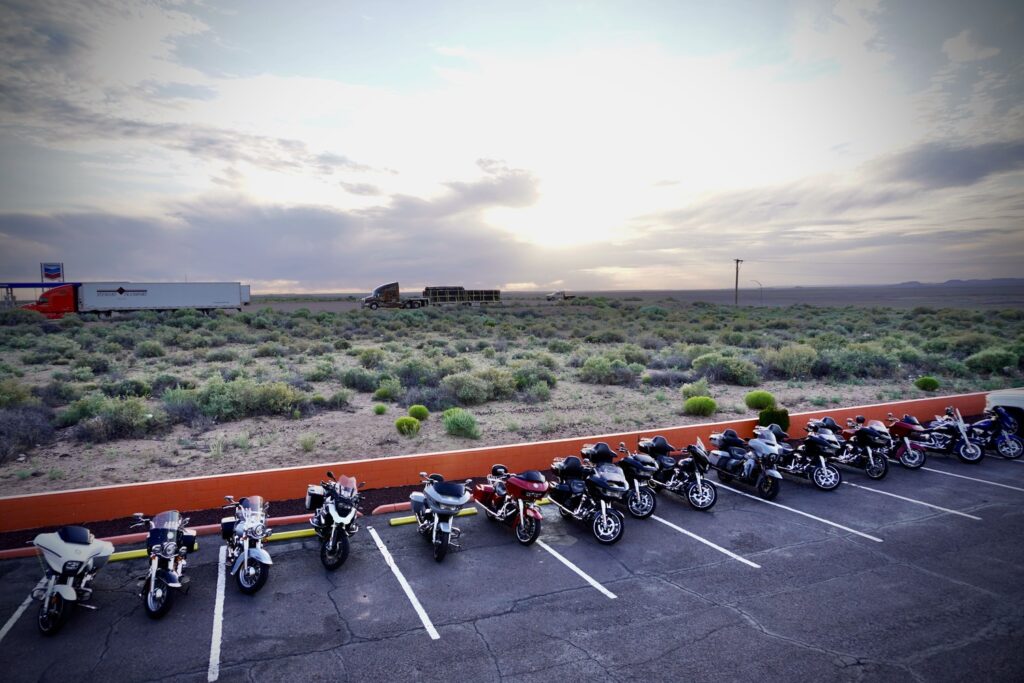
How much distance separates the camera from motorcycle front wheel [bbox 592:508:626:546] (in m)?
9.28

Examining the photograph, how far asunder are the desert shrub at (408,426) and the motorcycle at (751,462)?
25.2 ft

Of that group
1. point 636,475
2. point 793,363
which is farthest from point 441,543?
point 793,363

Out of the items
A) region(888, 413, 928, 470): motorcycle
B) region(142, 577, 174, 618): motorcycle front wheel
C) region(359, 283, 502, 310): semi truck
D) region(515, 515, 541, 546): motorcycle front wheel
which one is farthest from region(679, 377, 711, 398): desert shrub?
region(359, 283, 502, 310): semi truck

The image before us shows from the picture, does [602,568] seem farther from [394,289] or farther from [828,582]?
[394,289]

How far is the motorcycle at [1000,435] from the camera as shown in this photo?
14250 millimetres

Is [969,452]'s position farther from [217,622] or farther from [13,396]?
[13,396]

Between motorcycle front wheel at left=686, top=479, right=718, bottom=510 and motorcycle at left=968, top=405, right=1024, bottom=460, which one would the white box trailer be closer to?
motorcycle front wheel at left=686, top=479, right=718, bottom=510

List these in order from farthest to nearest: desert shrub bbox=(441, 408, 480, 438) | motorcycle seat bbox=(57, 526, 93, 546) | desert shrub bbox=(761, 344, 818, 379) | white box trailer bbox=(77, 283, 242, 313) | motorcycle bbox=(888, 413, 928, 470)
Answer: white box trailer bbox=(77, 283, 242, 313) < desert shrub bbox=(761, 344, 818, 379) < desert shrub bbox=(441, 408, 480, 438) < motorcycle bbox=(888, 413, 928, 470) < motorcycle seat bbox=(57, 526, 93, 546)

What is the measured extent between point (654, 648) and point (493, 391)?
14.3 m

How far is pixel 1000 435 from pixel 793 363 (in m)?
11.3

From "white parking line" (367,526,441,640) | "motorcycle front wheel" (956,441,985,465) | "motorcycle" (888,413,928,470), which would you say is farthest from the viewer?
"motorcycle front wheel" (956,441,985,465)

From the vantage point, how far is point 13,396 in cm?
1691

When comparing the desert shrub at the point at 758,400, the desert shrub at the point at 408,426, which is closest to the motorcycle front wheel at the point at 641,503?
the desert shrub at the point at 408,426

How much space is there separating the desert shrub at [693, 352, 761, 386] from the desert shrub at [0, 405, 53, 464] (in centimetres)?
2291
